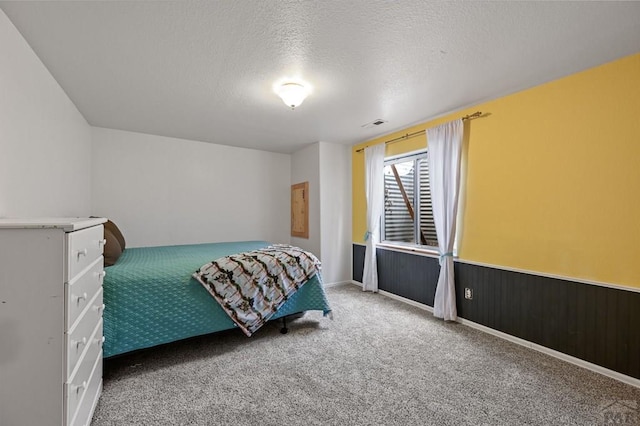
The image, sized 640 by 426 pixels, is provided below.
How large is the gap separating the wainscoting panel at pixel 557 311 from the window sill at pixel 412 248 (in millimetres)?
85

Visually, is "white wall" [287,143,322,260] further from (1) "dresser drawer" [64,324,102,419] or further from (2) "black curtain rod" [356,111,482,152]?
(1) "dresser drawer" [64,324,102,419]

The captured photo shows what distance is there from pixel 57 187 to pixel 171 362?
1.76 metres

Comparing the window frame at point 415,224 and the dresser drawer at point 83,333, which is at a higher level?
the window frame at point 415,224

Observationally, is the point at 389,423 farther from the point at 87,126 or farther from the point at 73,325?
the point at 87,126

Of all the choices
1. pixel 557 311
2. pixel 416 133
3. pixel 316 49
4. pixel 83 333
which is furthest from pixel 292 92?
pixel 557 311

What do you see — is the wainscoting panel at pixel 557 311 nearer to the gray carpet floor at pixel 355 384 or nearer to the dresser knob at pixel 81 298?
the gray carpet floor at pixel 355 384

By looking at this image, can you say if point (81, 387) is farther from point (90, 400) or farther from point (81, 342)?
point (90, 400)

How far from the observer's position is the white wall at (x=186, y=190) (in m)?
3.72

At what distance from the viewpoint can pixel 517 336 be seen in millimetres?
2531

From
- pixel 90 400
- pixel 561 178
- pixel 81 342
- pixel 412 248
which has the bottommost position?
pixel 90 400

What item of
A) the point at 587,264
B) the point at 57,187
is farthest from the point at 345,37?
the point at 57,187

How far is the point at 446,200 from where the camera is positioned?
3043 millimetres

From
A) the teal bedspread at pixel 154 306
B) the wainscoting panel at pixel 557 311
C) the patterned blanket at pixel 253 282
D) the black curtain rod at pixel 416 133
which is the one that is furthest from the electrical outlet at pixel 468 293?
the teal bedspread at pixel 154 306

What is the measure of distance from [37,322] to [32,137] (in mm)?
1501
